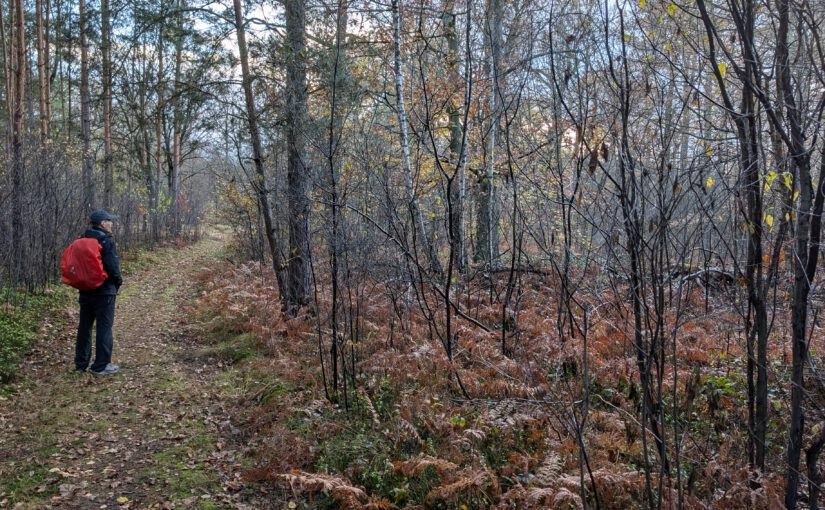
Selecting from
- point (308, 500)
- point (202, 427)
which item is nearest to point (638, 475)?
point (308, 500)

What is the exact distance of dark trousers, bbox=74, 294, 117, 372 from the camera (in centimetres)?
638

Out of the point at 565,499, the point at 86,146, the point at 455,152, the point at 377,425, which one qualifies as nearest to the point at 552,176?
the point at 377,425

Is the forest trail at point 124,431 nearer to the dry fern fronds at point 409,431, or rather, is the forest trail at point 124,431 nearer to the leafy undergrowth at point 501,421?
the leafy undergrowth at point 501,421

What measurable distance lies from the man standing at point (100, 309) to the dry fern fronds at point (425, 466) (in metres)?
4.43

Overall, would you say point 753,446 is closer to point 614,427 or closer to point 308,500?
point 614,427

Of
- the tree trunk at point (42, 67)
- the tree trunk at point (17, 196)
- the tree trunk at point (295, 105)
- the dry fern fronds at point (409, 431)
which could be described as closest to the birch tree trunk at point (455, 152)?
the tree trunk at point (295, 105)

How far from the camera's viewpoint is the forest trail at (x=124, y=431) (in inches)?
160

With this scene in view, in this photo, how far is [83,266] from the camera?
6.16 meters

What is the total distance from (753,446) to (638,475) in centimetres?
86

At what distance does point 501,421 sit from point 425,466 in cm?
90

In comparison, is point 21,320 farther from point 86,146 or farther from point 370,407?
point 86,146

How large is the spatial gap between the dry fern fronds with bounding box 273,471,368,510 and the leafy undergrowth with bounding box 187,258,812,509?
0.05 feet

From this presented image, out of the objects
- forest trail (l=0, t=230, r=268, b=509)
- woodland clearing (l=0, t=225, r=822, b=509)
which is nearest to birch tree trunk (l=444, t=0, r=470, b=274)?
woodland clearing (l=0, t=225, r=822, b=509)

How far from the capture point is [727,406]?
4.98 m
